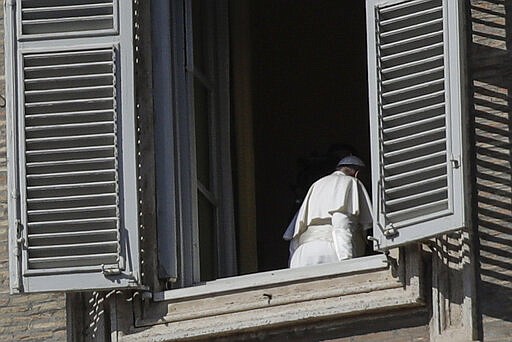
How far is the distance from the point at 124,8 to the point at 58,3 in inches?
12.7

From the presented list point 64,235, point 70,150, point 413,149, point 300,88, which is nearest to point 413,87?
point 413,149

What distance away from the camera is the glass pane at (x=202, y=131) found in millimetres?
15211

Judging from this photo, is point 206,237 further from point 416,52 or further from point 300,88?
point 300,88

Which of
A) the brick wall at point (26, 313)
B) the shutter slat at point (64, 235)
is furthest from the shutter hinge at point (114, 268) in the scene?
the brick wall at point (26, 313)

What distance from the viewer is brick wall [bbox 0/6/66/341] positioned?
14445mm

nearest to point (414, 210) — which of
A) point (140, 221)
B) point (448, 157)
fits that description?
point (448, 157)

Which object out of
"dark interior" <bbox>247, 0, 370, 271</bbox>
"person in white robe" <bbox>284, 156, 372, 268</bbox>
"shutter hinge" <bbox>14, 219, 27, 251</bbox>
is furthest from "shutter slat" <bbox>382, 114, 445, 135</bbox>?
"dark interior" <bbox>247, 0, 370, 271</bbox>

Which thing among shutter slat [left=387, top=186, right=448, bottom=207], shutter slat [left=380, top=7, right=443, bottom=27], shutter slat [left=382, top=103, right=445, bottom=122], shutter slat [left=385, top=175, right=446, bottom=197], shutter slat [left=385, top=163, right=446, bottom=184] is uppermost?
shutter slat [left=380, top=7, right=443, bottom=27]

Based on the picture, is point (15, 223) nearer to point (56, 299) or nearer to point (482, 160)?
point (56, 299)

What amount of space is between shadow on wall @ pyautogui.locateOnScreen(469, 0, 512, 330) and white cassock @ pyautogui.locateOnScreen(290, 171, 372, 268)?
989 mm

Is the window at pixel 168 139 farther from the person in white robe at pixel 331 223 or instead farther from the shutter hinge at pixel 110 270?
the person in white robe at pixel 331 223

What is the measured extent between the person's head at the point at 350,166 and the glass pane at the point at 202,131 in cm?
67

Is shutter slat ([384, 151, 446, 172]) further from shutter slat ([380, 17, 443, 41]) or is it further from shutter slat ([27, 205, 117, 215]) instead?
shutter slat ([27, 205, 117, 215])

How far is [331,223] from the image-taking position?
48.8ft
